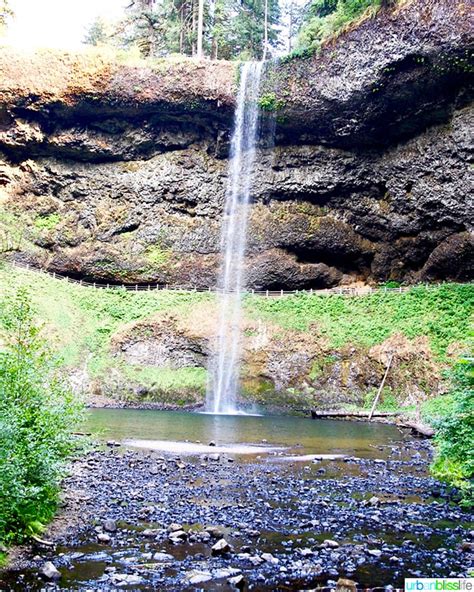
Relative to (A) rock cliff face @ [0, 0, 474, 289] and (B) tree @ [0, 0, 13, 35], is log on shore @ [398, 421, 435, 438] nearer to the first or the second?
(A) rock cliff face @ [0, 0, 474, 289]

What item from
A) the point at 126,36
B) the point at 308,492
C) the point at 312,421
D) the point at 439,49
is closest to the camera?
the point at 308,492

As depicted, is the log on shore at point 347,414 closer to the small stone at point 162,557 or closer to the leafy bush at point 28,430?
the leafy bush at point 28,430

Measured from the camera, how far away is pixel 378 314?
32000 millimetres

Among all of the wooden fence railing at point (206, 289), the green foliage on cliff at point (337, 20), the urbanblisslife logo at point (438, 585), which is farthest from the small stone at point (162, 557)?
the green foliage on cliff at point (337, 20)

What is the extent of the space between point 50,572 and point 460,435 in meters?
8.16

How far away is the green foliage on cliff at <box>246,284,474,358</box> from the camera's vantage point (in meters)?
28.9

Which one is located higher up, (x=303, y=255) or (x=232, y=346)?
(x=303, y=255)

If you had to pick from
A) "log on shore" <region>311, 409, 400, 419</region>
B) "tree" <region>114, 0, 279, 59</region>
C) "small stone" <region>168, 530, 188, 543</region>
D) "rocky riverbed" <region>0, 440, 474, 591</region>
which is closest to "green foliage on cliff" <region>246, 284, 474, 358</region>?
"log on shore" <region>311, 409, 400, 419</region>

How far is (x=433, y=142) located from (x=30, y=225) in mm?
28026

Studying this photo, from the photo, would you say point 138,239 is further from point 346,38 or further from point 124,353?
point 346,38

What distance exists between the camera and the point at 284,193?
3891 centimetres

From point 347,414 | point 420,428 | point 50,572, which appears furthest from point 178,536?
point 347,414

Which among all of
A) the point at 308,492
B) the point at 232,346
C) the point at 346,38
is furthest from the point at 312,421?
the point at 346,38

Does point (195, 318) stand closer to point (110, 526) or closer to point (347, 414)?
point (347, 414)
